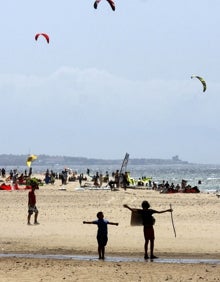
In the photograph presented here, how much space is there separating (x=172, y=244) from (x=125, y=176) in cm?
3010

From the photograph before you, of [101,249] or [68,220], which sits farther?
[68,220]

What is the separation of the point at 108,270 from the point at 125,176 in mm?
34631

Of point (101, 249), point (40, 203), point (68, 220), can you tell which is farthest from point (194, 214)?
point (101, 249)

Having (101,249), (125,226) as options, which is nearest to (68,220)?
(125,226)

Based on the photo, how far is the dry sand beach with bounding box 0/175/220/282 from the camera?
13.9 meters

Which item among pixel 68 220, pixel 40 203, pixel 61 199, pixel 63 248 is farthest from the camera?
pixel 61 199

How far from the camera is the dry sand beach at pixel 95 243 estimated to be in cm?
1392

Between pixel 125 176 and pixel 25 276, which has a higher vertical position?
pixel 125 176

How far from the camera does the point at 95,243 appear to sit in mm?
19109

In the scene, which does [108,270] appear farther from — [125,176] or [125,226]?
[125,176]

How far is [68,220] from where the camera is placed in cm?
2505

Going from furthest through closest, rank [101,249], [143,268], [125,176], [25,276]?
[125,176], [101,249], [143,268], [25,276]

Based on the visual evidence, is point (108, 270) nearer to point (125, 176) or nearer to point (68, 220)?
point (68, 220)

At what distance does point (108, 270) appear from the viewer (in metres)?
14.3
